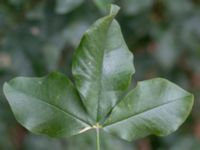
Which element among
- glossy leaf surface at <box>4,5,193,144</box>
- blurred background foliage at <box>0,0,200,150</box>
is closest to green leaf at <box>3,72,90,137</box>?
glossy leaf surface at <box>4,5,193,144</box>

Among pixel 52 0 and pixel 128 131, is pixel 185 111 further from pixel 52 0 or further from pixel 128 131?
pixel 52 0

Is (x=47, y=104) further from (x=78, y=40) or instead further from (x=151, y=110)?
(x=78, y=40)

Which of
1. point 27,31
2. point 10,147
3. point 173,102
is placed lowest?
point 10,147

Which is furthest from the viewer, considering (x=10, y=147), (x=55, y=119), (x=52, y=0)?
(x=10, y=147)

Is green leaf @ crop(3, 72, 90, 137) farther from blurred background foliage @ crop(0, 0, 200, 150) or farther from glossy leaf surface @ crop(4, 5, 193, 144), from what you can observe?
blurred background foliage @ crop(0, 0, 200, 150)

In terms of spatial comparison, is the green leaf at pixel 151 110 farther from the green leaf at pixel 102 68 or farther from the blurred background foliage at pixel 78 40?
the blurred background foliage at pixel 78 40

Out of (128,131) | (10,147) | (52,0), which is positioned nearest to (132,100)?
(128,131)

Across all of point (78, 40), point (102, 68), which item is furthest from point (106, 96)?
point (78, 40)

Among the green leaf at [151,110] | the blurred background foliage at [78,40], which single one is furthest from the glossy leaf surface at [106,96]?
the blurred background foliage at [78,40]
